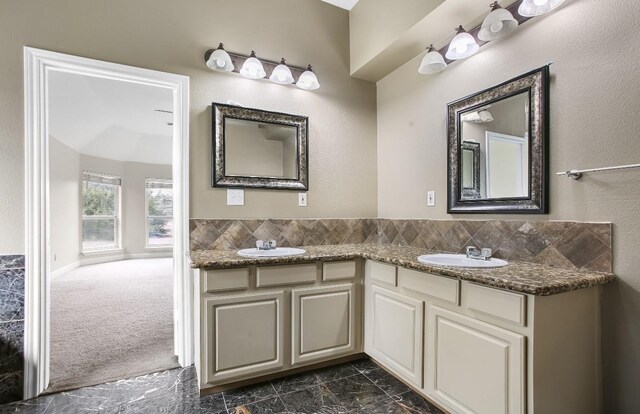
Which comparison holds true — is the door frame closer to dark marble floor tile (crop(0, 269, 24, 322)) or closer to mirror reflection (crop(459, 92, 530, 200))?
Result: dark marble floor tile (crop(0, 269, 24, 322))

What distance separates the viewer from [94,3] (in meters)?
2.07

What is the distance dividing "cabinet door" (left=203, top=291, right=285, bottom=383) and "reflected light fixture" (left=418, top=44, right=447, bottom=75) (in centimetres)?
177

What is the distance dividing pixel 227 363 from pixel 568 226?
1.98m

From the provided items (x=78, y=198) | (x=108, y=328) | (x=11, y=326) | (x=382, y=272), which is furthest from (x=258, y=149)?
(x=78, y=198)

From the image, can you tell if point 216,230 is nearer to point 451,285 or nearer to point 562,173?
point 451,285

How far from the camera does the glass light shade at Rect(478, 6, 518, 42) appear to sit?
5.71 feet

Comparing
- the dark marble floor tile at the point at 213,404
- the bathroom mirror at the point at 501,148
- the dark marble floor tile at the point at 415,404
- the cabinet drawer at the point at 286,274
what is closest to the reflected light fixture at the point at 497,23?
the bathroom mirror at the point at 501,148

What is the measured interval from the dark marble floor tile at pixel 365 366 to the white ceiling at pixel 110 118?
3543 mm

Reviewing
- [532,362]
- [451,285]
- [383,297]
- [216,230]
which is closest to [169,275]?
[216,230]

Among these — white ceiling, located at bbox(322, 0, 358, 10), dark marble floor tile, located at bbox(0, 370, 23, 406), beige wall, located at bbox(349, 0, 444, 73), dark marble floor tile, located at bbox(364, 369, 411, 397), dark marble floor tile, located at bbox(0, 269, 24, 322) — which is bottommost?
dark marble floor tile, located at bbox(364, 369, 411, 397)

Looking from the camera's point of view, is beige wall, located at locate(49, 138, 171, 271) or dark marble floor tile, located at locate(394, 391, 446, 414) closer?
dark marble floor tile, located at locate(394, 391, 446, 414)

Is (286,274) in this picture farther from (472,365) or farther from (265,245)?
(472,365)

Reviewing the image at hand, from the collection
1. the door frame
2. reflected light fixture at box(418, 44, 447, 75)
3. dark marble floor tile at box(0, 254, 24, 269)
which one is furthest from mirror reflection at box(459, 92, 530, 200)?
dark marble floor tile at box(0, 254, 24, 269)

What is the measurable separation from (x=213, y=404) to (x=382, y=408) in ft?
3.10
